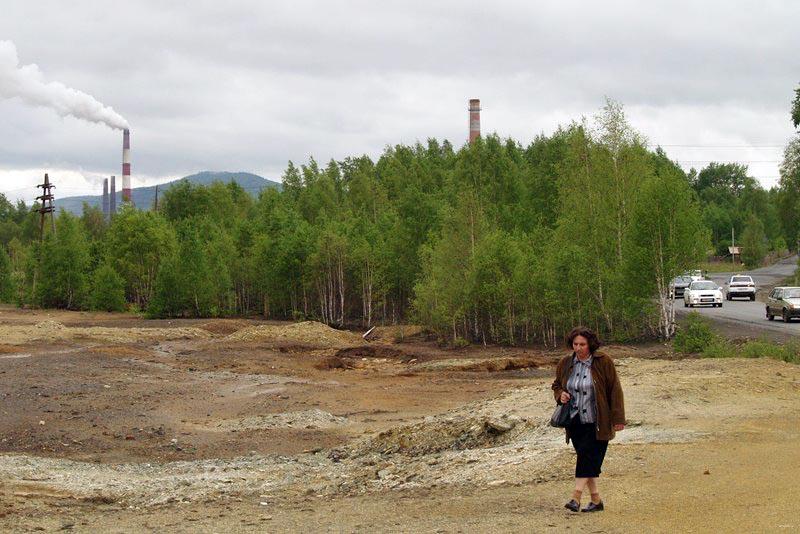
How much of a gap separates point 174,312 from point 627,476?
56.7 meters

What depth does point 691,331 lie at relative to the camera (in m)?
32.7

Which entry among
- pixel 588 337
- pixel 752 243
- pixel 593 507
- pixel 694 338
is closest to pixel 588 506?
pixel 593 507

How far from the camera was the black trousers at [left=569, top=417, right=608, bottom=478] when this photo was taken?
969 cm

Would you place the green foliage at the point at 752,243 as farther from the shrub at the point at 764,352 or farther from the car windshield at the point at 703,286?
the shrub at the point at 764,352

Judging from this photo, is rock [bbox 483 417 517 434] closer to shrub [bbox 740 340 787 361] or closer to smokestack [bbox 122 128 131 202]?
shrub [bbox 740 340 787 361]

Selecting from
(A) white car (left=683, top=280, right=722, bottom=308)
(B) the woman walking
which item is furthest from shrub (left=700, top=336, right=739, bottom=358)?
(A) white car (left=683, top=280, right=722, bottom=308)

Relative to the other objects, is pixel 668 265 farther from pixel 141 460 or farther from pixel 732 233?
pixel 732 233

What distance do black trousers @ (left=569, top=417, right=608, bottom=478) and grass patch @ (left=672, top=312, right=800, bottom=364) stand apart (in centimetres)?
1732

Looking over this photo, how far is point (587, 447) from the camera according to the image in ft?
32.0

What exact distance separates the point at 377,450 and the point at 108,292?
59017 millimetres

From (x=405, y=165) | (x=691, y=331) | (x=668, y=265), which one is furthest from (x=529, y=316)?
(x=405, y=165)

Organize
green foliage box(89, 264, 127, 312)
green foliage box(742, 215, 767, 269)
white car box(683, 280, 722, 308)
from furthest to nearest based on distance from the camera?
1. green foliage box(742, 215, 767, 269)
2. green foliage box(89, 264, 127, 312)
3. white car box(683, 280, 722, 308)

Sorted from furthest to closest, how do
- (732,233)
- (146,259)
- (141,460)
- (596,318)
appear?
(732,233) → (146,259) → (596,318) → (141,460)

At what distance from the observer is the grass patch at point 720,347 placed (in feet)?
86.6
